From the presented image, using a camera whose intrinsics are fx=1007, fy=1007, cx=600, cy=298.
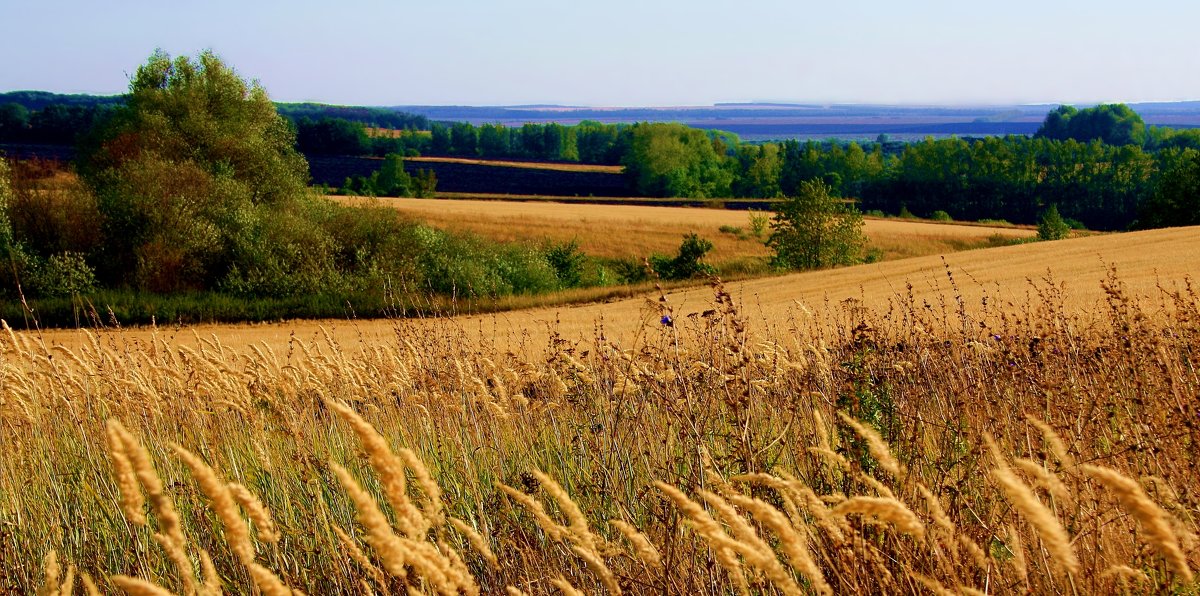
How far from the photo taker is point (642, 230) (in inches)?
2506

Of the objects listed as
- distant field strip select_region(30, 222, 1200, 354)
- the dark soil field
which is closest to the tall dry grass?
distant field strip select_region(30, 222, 1200, 354)

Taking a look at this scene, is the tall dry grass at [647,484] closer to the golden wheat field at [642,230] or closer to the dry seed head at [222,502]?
the dry seed head at [222,502]

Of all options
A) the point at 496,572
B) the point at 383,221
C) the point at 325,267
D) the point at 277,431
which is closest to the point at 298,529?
the point at 496,572

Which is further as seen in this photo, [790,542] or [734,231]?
[734,231]

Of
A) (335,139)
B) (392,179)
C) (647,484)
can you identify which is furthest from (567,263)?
(335,139)

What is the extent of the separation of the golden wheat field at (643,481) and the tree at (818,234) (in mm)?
45421

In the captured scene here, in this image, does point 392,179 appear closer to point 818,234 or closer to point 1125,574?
point 818,234

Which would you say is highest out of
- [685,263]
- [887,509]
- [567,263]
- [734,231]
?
[887,509]

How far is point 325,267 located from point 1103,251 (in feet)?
98.1

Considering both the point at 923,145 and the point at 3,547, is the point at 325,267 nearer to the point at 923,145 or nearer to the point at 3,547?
the point at 3,547

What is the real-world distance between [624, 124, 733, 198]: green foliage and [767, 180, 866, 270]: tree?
5922 centimetres

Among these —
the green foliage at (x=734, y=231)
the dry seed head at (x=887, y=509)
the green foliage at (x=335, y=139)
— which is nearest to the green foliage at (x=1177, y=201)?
the green foliage at (x=734, y=231)

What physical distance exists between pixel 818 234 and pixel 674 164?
2650 inches

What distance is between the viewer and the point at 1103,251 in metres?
37.3
